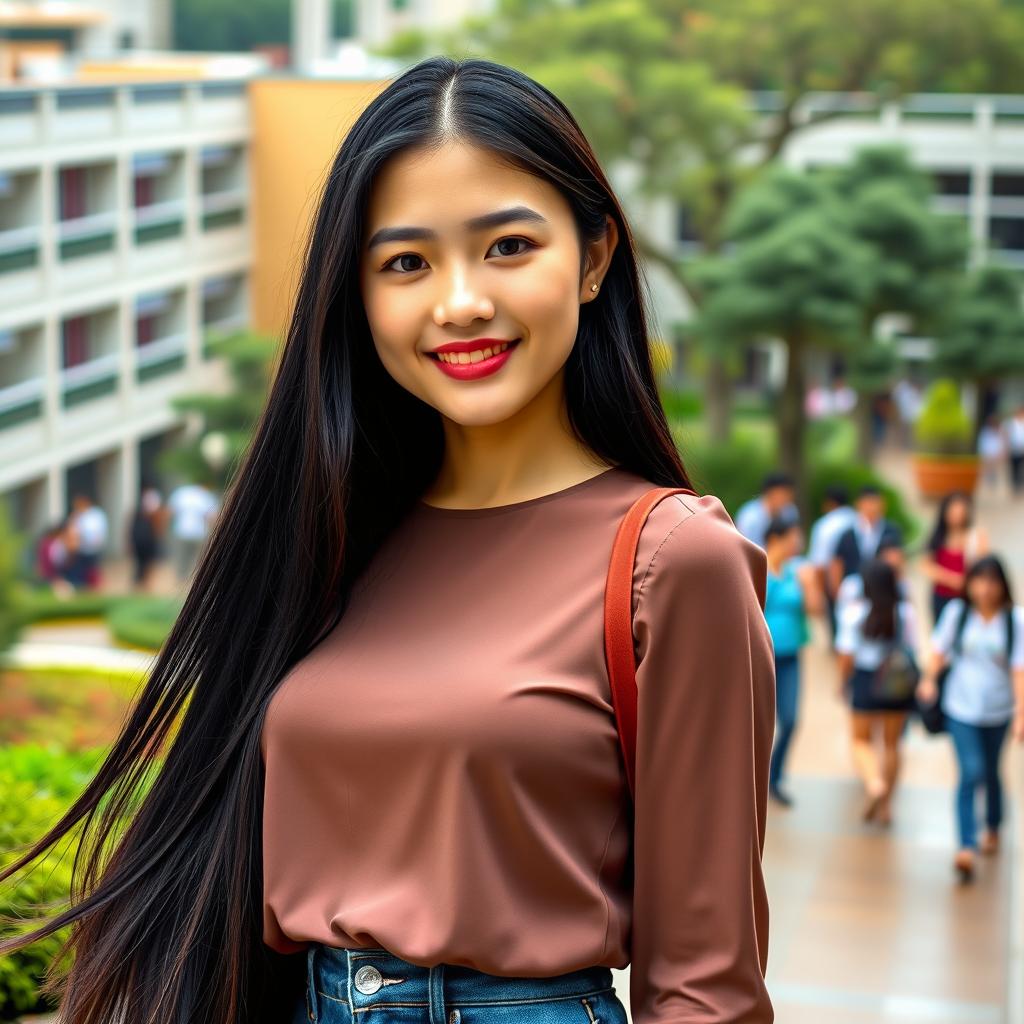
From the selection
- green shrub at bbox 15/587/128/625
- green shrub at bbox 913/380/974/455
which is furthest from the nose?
green shrub at bbox 913/380/974/455

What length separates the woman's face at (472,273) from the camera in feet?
6.21

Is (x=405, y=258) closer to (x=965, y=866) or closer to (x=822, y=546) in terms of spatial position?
(x=965, y=866)

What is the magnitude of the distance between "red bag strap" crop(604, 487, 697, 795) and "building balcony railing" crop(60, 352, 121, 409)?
24222 millimetres

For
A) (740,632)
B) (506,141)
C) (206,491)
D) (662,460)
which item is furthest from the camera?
(206,491)

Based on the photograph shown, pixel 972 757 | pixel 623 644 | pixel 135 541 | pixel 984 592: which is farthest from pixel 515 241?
pixel 135 541

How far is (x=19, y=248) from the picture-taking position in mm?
23656

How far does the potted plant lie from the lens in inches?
950

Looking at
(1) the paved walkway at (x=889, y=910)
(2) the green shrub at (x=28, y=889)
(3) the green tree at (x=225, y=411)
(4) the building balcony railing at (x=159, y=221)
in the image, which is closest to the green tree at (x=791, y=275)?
(3) the green tree at (x=225, y=411)

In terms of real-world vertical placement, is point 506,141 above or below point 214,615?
above

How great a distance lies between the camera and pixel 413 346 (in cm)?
196

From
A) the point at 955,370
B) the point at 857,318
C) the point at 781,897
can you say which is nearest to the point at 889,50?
the point at 955,370

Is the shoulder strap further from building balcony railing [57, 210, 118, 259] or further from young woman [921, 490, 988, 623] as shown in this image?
building balcony railing [57, 210, 118, 259]

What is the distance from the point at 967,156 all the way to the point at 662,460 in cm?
3270

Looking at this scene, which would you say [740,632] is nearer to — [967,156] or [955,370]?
[955,370]
